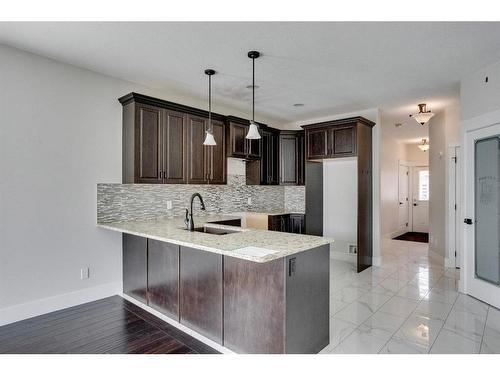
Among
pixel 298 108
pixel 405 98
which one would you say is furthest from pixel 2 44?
pixel 405 98

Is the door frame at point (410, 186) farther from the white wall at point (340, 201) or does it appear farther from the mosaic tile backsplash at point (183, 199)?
the mosaic tile backsplash at point (183, 199)

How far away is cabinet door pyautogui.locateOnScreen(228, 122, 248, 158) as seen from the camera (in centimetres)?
470

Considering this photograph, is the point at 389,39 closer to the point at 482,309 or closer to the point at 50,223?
the point at 482,309

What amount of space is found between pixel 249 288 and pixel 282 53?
231cm

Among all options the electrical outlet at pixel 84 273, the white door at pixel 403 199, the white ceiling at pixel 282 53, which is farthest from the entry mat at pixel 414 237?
the electrical outlet at pixel 84 273

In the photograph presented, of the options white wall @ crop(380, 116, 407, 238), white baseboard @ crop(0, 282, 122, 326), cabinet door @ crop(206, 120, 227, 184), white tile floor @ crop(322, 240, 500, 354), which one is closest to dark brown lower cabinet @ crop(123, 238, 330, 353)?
white tile floor @ crop(322, 240, 500, 354)

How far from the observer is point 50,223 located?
10.5 feet

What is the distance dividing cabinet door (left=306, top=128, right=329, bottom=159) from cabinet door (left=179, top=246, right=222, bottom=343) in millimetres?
3245

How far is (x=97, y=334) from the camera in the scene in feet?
8.94

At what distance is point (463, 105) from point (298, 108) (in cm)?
238

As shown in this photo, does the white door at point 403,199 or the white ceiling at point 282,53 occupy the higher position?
the white ceiling at point 282,53

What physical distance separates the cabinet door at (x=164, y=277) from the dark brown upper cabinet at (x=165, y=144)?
97 cm

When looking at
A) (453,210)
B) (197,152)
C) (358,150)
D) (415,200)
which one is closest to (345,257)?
(453,210)

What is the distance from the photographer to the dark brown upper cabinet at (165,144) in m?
3.58
